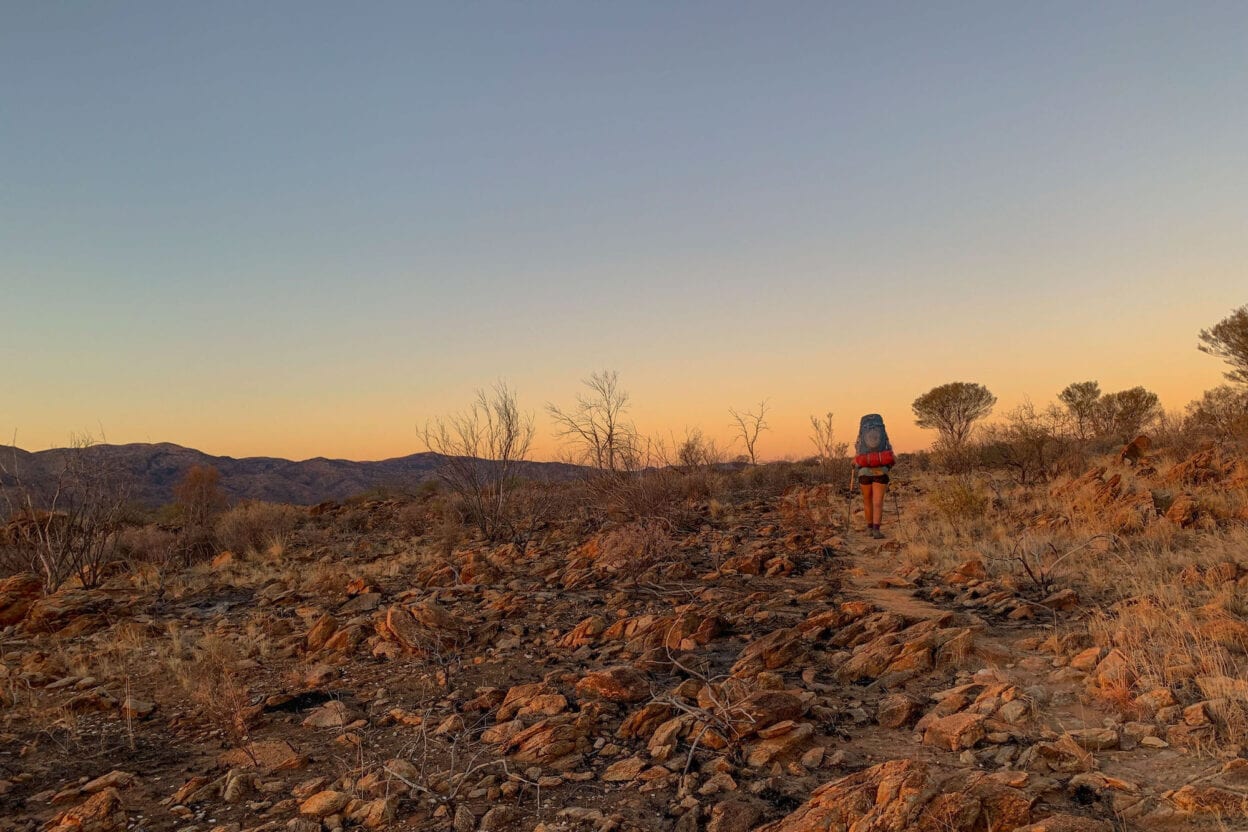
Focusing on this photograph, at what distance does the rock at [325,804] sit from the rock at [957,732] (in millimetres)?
3219

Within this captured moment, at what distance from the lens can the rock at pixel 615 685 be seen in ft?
15.9

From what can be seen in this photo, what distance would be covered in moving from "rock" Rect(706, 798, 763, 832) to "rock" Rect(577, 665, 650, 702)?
62.6 inches

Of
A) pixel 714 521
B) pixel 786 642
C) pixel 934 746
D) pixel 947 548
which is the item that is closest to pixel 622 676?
pixel 786 642

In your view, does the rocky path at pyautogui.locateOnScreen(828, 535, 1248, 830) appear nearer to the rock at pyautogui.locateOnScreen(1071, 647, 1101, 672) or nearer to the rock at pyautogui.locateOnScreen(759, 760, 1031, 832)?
the rock at pyautogui.locateOnScreen(1071, 647, 1101, 672)

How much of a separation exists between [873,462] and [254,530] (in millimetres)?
13859

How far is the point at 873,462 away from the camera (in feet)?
37.3

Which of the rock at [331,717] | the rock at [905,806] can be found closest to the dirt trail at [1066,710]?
the rock at [905,806]

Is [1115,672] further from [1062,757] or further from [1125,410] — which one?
[1125,410]

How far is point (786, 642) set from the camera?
5.56 metres

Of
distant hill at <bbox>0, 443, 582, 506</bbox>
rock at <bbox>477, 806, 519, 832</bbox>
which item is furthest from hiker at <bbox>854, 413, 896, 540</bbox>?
distant hill at <bbox>0, 443, 582, 506</bbox>

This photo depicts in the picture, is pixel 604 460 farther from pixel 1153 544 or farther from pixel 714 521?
pixel 1153 544

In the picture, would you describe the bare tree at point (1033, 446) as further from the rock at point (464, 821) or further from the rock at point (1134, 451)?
the rock at point (464, 821)

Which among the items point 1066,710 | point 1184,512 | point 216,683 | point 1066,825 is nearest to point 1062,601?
point 1066,710

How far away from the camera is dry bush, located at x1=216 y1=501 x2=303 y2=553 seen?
49.4 ft
